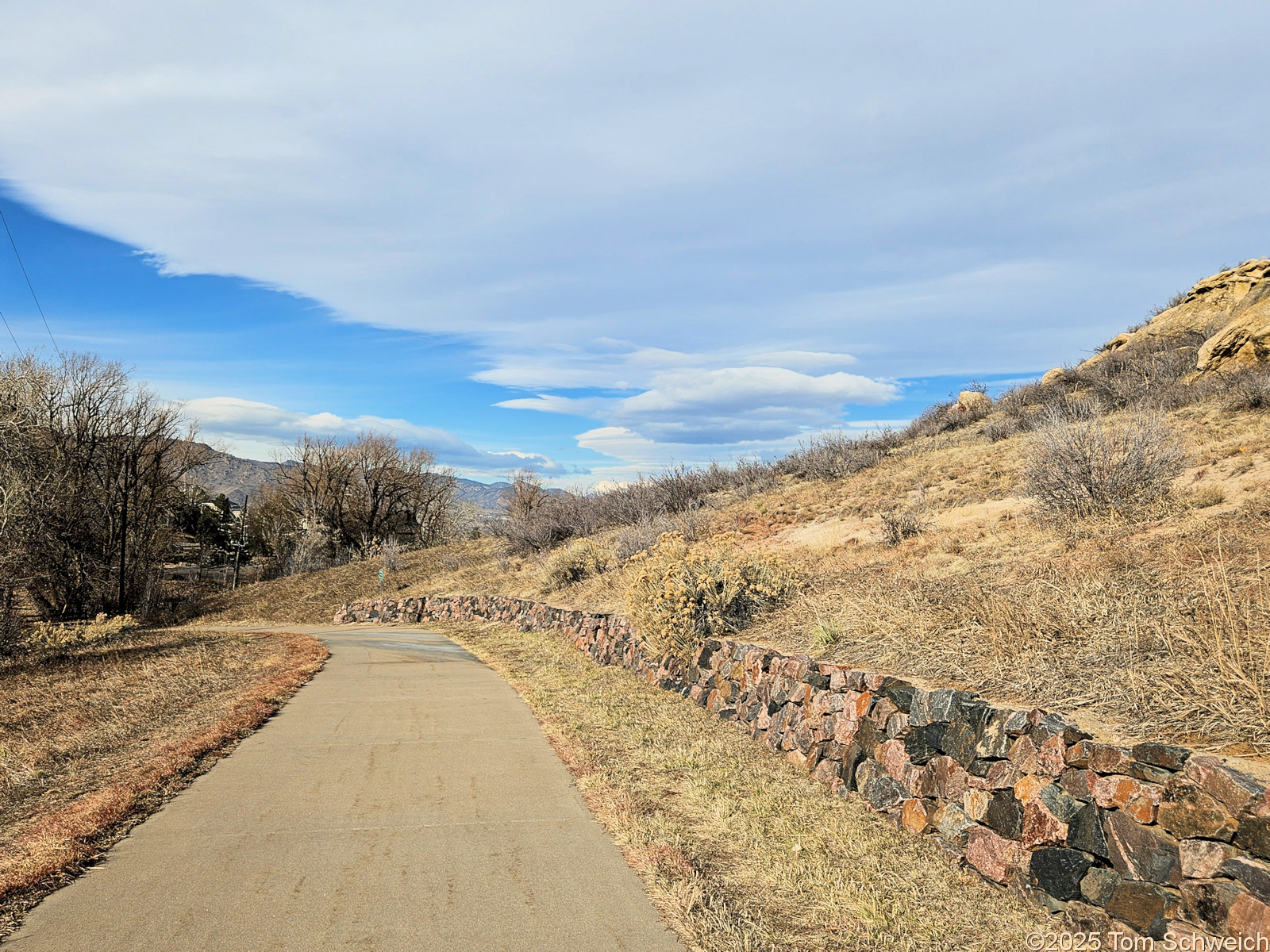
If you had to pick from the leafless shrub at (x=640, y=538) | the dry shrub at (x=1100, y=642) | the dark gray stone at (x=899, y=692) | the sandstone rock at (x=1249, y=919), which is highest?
the leafless shrub at (x=640, y=538)

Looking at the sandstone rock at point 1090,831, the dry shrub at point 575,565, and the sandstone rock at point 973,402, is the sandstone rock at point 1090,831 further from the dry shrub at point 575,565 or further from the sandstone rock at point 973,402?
the sandstone rock at point 973,402

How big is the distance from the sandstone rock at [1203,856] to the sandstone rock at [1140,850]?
4cm

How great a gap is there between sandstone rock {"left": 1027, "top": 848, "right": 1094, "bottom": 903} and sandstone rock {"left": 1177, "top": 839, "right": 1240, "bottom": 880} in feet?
1.79

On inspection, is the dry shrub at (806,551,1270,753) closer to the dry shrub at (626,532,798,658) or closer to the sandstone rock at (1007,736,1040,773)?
the sandstone rock at (1007,736,1040,773)

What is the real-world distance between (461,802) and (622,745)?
6.64ft

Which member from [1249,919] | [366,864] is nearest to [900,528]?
[1249,919]

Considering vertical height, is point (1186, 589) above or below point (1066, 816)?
above

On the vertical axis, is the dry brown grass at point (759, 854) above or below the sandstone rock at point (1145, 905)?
below

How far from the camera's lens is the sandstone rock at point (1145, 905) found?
3.33 m

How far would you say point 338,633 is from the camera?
21.7 m

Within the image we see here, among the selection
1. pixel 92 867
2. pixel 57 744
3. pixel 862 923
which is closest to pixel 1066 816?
pixel 862 923

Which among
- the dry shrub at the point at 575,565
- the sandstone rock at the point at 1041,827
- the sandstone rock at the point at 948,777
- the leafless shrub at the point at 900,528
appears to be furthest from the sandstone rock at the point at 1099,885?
the dry shrub at the point at 575,565

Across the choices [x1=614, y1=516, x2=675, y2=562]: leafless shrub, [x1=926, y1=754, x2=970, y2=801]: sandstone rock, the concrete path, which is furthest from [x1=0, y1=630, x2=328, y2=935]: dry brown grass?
[x1=614, y1=516, x2=675, y2=562]: leafless shrub

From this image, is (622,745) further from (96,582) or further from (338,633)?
(96,582)
